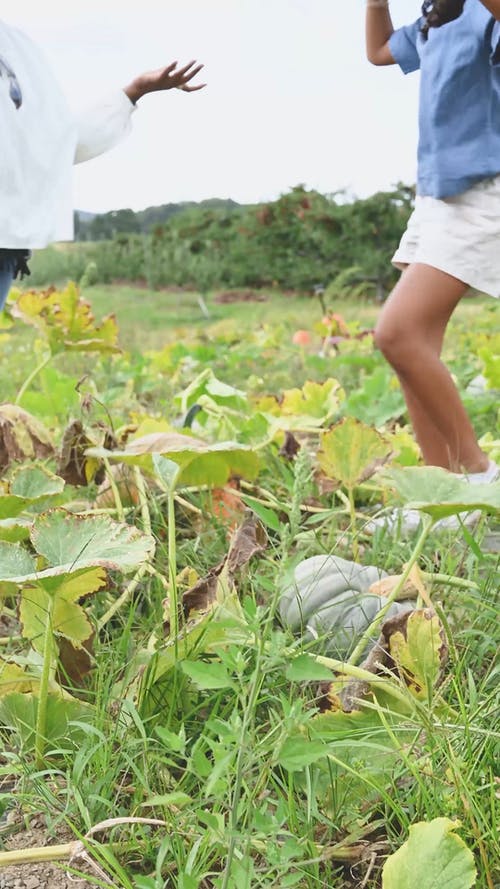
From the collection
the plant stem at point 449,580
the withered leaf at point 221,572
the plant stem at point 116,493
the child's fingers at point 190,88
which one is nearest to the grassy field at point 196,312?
the child's fingers at point 190,88

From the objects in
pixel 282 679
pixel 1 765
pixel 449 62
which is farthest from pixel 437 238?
pixel 1 765

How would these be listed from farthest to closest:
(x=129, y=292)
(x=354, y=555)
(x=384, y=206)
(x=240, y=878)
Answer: (x=129, y=292)
(x=384, y=206)
(x=354, y=555)
(x=240, y=878)

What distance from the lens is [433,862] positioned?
554 mm

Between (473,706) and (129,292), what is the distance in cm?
926

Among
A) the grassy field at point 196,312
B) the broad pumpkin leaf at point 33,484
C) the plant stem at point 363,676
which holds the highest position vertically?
the broad pumpkin leaf at point 33,484

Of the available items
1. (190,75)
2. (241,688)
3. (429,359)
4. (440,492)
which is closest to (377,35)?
(190,75)

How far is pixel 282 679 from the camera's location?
82cm

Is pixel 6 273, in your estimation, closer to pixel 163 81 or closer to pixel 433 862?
pixel 163 81

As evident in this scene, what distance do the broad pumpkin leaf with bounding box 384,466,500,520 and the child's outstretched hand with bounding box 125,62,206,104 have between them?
37.8 inches

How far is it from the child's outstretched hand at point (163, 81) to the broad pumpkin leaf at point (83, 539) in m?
0.97

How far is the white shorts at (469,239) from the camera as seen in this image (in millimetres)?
1497

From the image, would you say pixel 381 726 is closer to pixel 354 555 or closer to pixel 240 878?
pixel 240 878

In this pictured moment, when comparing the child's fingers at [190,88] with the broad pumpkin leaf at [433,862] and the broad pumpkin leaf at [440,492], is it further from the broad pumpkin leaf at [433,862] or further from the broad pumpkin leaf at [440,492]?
the broad pumpkin leaf at [433,862]

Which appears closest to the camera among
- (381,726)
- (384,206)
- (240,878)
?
(240,878)
